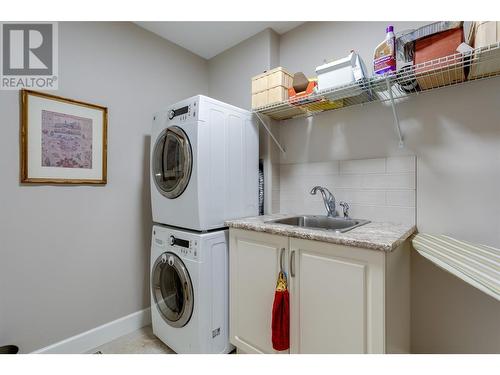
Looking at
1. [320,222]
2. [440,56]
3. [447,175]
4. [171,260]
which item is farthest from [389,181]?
[171,260]

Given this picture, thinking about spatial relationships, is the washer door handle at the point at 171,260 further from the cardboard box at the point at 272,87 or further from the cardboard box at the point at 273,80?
the cardboard box at the point at 273,80

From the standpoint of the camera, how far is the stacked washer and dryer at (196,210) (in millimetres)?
1636

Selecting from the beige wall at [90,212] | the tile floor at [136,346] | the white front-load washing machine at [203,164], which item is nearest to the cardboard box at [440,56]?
the white front-load washing machine at [203,164]

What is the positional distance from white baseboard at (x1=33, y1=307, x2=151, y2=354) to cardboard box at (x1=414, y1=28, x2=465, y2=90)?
265 cm

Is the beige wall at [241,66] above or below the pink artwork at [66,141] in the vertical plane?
above

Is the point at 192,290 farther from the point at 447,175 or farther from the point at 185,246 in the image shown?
the point at 447,175

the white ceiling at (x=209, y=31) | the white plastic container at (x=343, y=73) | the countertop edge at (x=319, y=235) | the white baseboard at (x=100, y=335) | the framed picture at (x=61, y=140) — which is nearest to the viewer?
the countertop edge at (x=319, y=235)

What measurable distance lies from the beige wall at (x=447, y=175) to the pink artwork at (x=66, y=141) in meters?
1.95

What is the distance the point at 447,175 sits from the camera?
1.50m

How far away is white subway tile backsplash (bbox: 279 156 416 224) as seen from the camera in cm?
164

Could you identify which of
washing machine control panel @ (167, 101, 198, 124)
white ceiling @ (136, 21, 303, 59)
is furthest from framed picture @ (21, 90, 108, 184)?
white ceiling @ (136, 21, 303, 59)

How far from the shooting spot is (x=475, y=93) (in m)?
1.42
